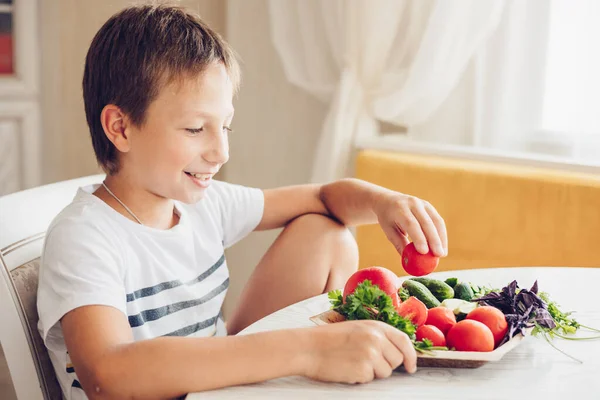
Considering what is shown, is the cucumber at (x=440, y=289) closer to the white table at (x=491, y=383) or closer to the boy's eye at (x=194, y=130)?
the white table at (x=491, y=383)

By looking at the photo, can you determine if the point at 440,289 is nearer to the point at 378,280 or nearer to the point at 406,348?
the point at 378,280

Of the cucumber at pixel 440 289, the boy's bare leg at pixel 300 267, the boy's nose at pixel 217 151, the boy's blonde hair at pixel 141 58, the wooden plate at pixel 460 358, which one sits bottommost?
the boy's bare leg at pixel 300 267

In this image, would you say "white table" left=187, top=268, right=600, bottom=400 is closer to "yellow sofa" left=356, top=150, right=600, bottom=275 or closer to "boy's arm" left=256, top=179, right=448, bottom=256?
"boy's arm" left=256, top=179, right=448, bottom=256

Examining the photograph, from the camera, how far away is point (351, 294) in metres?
1.14

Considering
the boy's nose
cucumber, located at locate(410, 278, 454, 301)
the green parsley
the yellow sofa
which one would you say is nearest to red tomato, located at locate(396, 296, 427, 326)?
the green parsley

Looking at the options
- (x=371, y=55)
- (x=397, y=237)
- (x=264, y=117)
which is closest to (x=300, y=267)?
(x=397, y=237)

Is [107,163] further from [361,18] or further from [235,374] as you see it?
[361,18]

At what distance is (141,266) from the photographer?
1484 millimetres

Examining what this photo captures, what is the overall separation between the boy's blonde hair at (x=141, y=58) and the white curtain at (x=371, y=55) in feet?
3.65

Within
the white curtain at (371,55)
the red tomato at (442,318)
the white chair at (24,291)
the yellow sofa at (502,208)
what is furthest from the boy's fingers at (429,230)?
the white curtain at (371,55)

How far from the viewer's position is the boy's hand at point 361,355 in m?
1.01

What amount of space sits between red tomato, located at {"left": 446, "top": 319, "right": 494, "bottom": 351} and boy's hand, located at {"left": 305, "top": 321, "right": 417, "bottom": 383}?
0.07 metres

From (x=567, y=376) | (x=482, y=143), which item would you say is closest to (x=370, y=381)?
(x=567, y=376)

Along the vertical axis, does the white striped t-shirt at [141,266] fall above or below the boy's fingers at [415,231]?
below
